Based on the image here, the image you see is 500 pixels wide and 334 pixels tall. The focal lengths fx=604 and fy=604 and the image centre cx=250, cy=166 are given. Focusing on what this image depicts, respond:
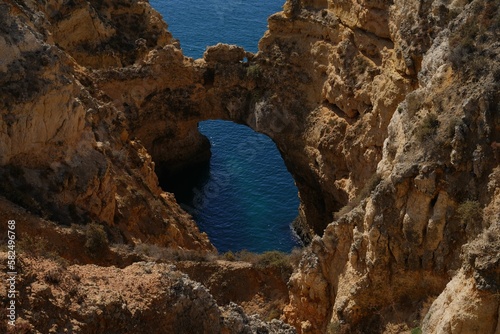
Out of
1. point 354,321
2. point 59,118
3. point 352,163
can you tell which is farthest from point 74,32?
point 354,321

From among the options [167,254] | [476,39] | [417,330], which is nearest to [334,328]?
[417,330]

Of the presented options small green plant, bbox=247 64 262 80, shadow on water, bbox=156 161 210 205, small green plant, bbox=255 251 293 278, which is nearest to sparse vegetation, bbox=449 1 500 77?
small green plant, bbox=255 251 293 278

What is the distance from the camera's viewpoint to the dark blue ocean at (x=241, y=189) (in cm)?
3984

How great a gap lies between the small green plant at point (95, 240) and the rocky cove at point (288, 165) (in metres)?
0.05

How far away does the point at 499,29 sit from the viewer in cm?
2056

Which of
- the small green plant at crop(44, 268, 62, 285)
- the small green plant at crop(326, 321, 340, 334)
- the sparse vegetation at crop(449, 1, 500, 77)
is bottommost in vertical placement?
the small green plant at crop(326, 321, 340, 334)

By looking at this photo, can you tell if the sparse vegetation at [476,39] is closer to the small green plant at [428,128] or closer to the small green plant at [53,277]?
the small green plant at [428,128]

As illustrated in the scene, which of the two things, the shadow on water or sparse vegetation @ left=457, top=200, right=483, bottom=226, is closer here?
sparse vegetation @ left=457, top=200, right=483, bottom=226

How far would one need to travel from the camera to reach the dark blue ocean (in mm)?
39844

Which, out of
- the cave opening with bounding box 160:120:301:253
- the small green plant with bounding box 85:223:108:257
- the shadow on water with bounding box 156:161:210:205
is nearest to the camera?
the small green plant with bounding box 85:223:108:257

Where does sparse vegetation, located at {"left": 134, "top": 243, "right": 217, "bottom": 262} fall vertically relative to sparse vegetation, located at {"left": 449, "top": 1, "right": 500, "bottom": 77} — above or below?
below

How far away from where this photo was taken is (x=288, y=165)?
4034cm

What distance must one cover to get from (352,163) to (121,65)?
1706 centimetres

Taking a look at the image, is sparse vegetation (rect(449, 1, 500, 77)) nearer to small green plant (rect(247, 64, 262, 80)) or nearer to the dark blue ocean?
small green plant (rect(247, 64, 262, 80))
